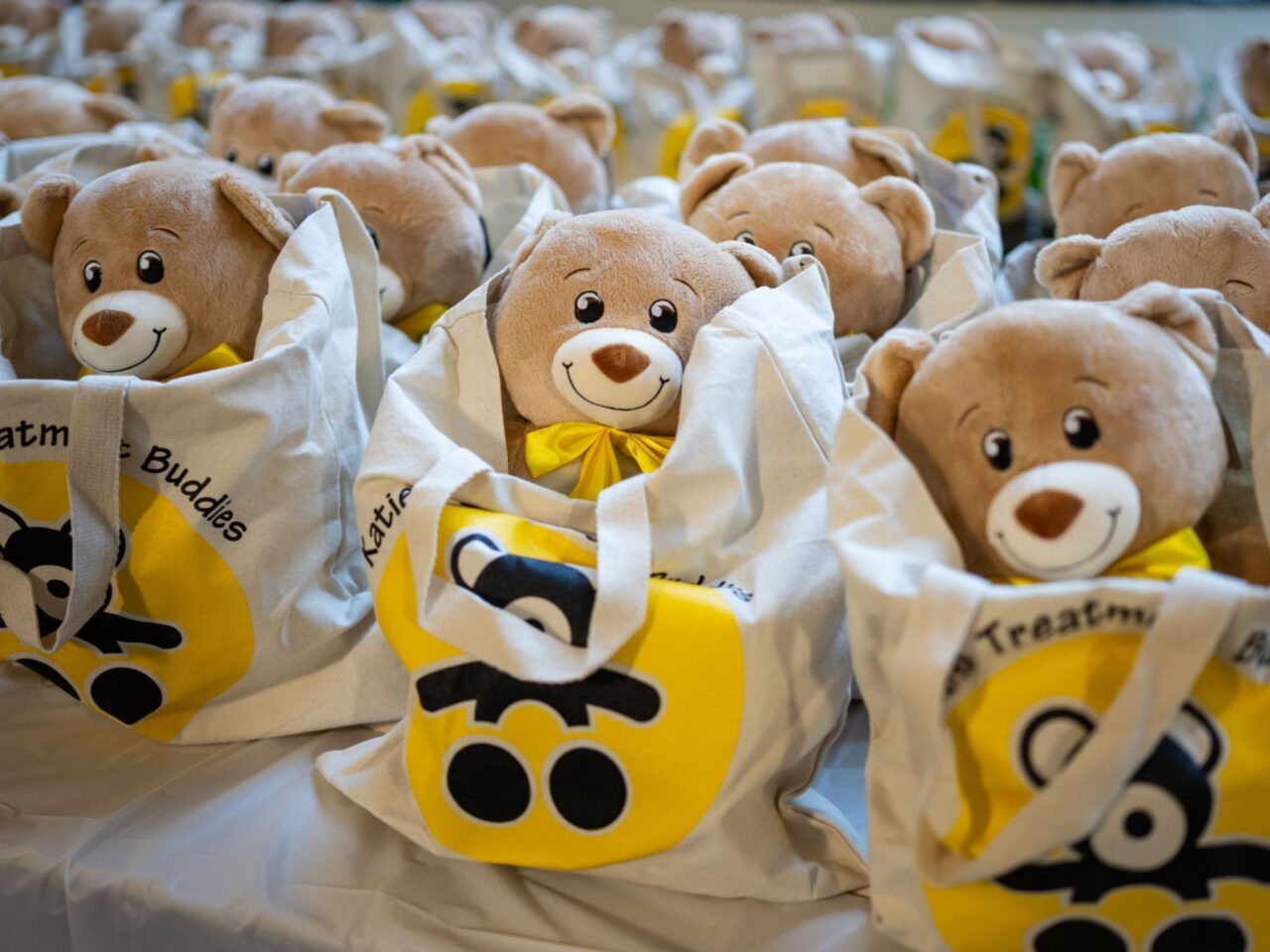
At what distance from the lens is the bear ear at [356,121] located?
1.62 metres

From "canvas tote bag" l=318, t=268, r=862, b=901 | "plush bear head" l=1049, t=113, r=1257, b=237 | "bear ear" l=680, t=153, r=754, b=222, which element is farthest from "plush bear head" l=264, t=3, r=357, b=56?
"canvas tote bag" l=318, t=268, r=862, b=901

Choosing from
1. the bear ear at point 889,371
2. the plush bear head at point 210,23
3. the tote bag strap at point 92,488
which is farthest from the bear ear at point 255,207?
the plush bear head at point 210,23

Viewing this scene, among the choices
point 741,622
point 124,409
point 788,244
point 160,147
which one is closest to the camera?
point 741,622

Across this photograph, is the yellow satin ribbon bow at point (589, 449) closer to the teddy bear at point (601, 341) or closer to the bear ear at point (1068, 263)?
the teddy bear at point (601, 341)

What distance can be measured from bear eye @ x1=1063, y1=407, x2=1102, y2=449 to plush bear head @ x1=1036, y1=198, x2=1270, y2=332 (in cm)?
30

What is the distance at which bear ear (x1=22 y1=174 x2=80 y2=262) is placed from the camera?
110cm

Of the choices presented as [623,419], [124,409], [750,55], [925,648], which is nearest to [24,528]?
[124,409]

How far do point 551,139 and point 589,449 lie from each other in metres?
0.80

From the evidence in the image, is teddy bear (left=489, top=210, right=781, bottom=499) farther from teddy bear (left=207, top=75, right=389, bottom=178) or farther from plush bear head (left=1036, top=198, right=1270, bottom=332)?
teddy bear (left=207, top=75, right=389, bottom=178)

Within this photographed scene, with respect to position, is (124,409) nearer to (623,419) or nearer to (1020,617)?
(623,419)

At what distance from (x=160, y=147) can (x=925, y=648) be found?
111 centimetres

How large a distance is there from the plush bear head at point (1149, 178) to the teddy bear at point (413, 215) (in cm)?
69

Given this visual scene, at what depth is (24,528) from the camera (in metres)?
0.97

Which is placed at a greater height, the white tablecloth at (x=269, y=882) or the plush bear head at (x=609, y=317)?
the plush bear head at (x=609, y=317)
